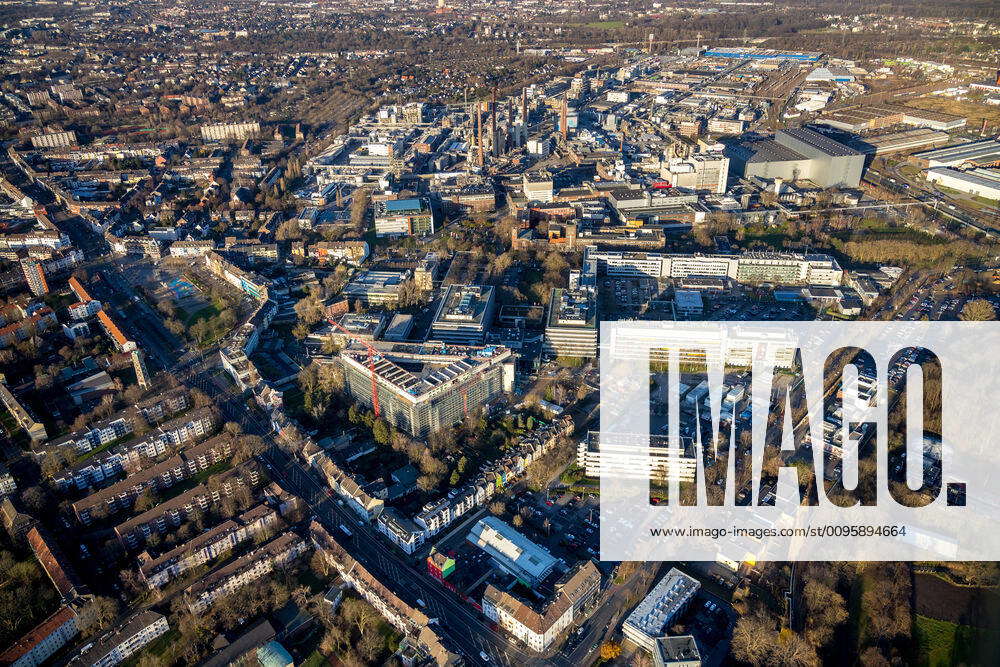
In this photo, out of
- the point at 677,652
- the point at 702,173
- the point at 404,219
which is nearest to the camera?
the point at 677,652

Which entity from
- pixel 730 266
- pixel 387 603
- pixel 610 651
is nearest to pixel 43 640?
pixel 387 603

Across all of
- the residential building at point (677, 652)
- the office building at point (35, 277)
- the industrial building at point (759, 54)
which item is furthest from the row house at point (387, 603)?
the industrial building at point (759, 54)

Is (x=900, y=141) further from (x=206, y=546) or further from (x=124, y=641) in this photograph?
(x=124, y=641)

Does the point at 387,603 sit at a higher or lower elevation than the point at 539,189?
lower

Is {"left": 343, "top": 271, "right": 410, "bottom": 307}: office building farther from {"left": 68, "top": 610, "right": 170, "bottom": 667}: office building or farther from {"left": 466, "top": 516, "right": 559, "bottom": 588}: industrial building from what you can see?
{"left": 68, "top": 610, "right": 170, "bottom": 667}: office building

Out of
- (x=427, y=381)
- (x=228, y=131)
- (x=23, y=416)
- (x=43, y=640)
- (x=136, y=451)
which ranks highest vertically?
(x=228, y=131)

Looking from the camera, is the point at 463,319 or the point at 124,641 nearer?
the point at 124,641
